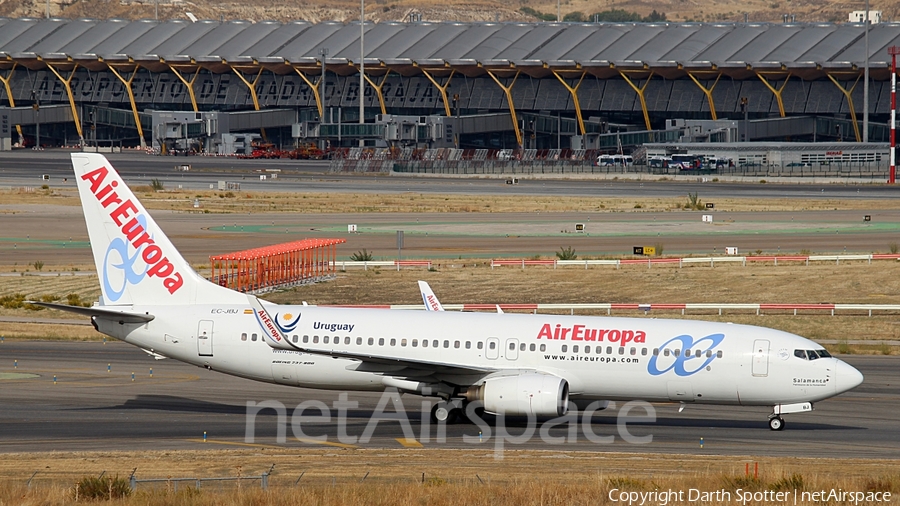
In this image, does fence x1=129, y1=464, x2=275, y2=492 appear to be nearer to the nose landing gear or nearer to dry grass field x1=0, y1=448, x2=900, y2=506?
dry grass field x1=0, y1=448, x2=900, y2=506

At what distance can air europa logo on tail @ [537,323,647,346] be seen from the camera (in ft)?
118

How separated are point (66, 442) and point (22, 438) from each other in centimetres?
149

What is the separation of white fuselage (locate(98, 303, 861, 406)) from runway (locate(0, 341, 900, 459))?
4.95 ft

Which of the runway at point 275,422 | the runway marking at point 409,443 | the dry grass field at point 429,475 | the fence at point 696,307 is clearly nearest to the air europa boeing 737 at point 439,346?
the runway at point 275,422

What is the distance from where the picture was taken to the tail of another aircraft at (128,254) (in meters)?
38.9

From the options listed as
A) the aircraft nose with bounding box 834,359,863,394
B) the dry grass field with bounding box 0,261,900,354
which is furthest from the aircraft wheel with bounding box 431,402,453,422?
the dry grass field with bounding box 0,261,900,354

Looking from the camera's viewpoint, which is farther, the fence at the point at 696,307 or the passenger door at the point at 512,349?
the fence at the point at 696,307

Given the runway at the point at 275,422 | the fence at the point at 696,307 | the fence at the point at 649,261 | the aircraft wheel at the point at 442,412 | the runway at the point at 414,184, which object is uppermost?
the runway at the point at 414,184

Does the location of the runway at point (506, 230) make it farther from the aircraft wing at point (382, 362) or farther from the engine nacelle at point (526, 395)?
the engine nacelle at point (526, 395)

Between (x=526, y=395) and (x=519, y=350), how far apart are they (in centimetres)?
210

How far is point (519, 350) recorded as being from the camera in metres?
36.4
